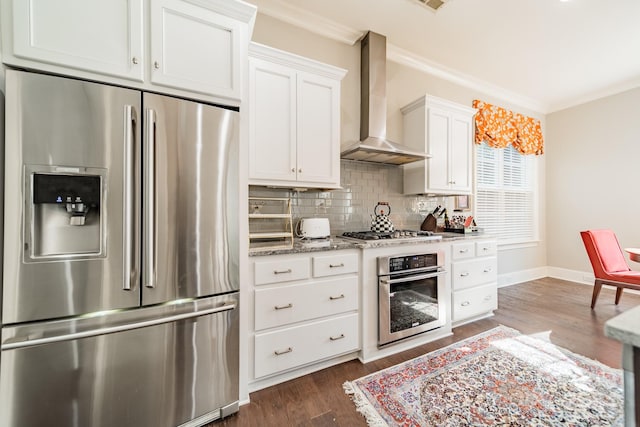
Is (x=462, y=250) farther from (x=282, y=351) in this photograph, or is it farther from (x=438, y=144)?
(x=282, y=351)

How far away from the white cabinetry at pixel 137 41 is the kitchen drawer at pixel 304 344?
1.57m

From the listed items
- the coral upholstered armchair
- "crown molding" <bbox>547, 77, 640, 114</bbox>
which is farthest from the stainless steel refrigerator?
"crown molding" <bbox>547, 77, 640, 114</bbox>

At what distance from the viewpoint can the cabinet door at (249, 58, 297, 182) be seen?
1958 mm

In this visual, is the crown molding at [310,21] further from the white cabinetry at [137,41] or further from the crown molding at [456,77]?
the white cabinetry at [137,41]

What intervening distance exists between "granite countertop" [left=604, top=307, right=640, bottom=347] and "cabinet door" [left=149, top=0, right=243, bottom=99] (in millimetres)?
1787

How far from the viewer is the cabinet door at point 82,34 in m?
1.11

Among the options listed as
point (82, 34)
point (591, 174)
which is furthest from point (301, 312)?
point (591, 174)

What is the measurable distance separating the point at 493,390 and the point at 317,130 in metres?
2.27

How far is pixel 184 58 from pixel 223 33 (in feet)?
0.94

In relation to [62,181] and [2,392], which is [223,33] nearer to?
[62,181]

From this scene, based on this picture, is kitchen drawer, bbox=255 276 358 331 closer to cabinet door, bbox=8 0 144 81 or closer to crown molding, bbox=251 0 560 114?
cabinet door, bbox=8 0 144 81

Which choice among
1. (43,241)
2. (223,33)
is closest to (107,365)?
(43,241)

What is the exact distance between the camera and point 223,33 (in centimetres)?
149

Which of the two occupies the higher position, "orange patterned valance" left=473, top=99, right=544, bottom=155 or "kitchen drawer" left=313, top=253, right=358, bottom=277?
"orange patterned valance" left=473, top=99, right=544, bottom=155
